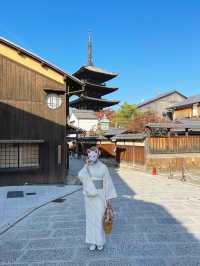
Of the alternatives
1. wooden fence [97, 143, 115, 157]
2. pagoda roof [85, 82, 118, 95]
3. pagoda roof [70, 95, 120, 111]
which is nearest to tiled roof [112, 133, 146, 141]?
wooden fence [97, 143, 115, 157]

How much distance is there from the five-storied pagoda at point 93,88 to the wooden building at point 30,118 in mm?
26846

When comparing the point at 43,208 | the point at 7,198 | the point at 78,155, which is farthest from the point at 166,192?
the point at 78,155

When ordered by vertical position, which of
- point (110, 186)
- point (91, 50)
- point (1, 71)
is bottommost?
point (110, 186)

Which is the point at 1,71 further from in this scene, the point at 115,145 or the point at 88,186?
the point at 115,145

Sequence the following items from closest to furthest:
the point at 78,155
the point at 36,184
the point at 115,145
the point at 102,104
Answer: the point at 36,184
the point at 115,145
the point at 78,155
the point at 102,104

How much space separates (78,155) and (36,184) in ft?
66.5

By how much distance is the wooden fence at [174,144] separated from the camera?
21.2 m

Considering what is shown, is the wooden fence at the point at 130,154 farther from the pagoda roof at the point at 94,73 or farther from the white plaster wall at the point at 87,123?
the white plaster wall at the point at 87,123

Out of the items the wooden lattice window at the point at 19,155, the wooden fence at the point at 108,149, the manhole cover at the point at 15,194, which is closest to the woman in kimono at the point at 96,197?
the manhole cover at the point at 15,194

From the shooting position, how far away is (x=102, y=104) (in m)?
46.0

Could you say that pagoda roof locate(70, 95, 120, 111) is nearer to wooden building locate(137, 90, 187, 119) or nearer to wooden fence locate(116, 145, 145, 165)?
wooden building locate(137, 90, 187, 119)

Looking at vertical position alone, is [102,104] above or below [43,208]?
above

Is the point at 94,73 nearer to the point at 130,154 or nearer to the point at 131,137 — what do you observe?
the point at 131,137

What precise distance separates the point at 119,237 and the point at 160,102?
5187 centimetres
